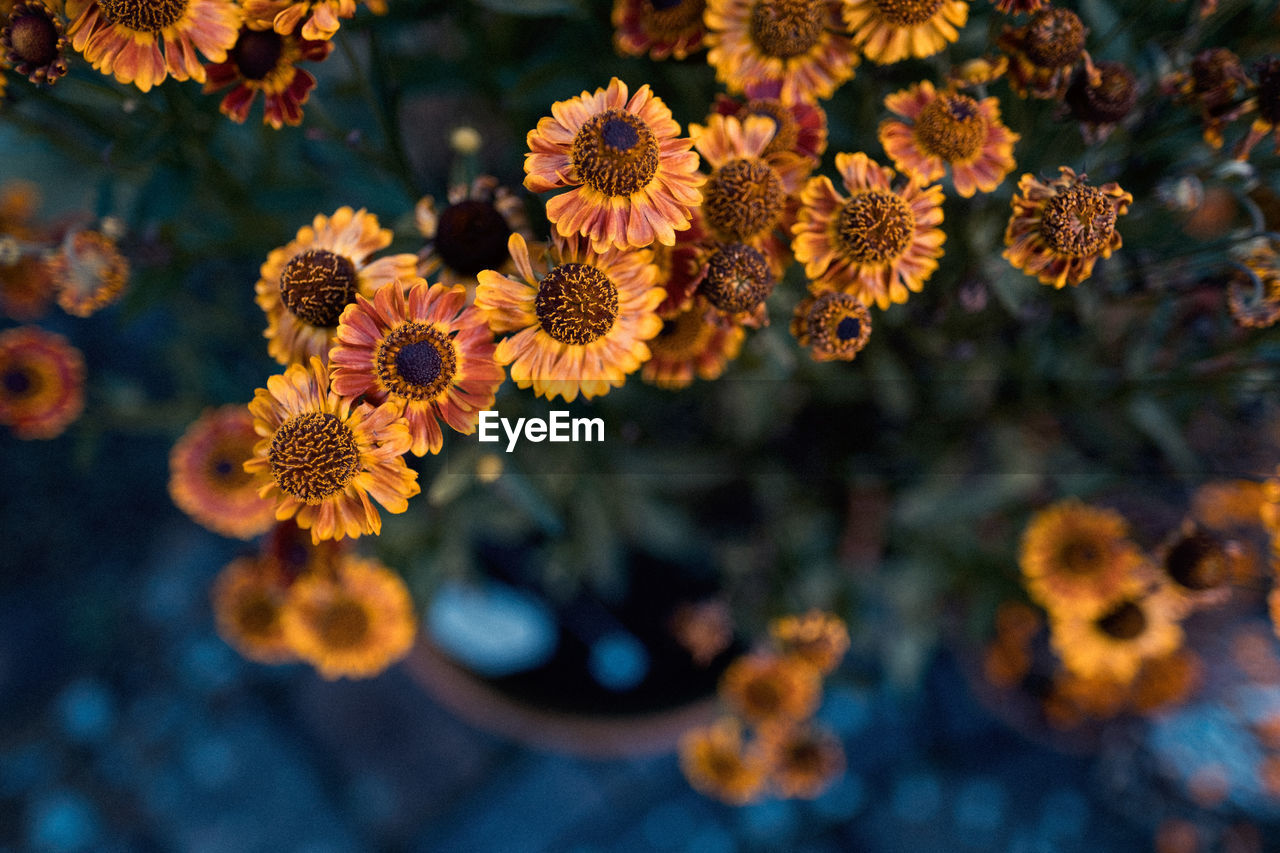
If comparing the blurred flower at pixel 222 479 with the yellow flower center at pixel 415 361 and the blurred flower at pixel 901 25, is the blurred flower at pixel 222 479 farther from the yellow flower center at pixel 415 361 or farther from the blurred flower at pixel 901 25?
the blurred flower at pixel 901 25

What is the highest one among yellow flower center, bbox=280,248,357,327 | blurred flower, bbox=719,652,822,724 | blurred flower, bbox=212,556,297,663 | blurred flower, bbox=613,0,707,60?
blurred flower, bbox=613,0,707,60

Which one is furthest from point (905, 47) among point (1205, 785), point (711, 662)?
point (1205, 785)

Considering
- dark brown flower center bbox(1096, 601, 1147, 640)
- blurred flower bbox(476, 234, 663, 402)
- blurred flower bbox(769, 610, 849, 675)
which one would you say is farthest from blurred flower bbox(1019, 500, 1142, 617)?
blurred flower bbox(476, 234, 663, 402)

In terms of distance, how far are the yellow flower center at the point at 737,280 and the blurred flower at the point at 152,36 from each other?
1.46 ft

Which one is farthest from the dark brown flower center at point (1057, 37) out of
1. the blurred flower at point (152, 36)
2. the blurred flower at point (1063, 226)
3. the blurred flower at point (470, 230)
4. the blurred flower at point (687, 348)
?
the blurred flower at point (152, 36)

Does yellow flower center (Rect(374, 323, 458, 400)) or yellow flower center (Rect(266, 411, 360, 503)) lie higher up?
yellow flower center (Rect(374, 323, 458, 400))

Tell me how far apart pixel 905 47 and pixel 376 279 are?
52 centimetres

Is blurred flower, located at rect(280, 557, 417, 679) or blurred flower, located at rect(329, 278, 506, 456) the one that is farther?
blurred flower, located at rect(280, 557, 417, 679)

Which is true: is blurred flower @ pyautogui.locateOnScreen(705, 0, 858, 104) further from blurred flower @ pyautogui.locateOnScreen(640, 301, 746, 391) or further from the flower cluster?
the flower cluster

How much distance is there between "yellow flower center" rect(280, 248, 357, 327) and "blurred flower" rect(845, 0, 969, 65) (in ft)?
1.67

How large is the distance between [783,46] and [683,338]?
0.29 meters

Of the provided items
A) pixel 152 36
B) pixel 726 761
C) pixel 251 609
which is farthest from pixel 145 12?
pixel 726 761

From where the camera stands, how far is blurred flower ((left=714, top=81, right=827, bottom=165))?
72 cm

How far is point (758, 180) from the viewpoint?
667 mm
